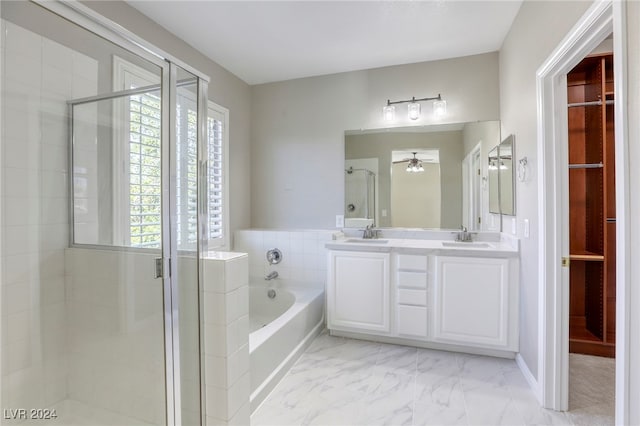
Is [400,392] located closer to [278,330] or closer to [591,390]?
[278,330]

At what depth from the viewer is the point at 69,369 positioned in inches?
69.4

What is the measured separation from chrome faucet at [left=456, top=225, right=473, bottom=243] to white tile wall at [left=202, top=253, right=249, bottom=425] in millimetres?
2182

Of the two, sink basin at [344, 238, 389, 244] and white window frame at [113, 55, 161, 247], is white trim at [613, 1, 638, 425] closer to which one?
sink basin at [344, 238, 389, 244]

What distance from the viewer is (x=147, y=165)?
161 cm

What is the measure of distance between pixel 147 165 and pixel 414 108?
2.41 m

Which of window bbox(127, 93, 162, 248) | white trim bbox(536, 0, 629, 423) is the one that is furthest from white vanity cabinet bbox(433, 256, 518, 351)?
window bbox(127, 93, 162, 248)

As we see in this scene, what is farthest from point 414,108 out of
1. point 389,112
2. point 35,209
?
point 35,209

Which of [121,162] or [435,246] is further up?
[121,162]

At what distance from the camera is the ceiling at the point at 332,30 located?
2176 millimetres

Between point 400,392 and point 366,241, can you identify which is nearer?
point 400,392

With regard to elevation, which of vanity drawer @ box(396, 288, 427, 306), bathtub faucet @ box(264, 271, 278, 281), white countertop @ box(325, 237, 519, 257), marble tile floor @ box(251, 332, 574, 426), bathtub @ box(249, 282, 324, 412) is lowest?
marble tile floor @ box(251, 332, 574, 426)

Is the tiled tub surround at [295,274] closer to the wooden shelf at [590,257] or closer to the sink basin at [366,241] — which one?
the sink basin at [366,241]

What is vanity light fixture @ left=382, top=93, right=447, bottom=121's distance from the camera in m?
2.93

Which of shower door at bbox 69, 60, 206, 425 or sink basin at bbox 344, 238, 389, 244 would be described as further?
sink basin at bbox 344, 238, 389, 244
